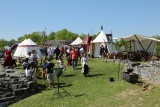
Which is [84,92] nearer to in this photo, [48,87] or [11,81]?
[48,87]

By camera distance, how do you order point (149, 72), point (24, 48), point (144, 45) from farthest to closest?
1. point (24, 48)
2. point (144, 45)
3. point (149, 72)

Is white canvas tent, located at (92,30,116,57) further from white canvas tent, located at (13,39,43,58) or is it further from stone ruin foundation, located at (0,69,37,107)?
stone ruin foundation, located at (0,69,37,107)

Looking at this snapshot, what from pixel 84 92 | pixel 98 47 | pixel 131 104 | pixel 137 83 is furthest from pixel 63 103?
pixel 98 47

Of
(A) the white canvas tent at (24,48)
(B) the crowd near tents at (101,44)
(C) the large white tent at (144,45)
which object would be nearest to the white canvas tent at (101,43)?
(B) the crowd near tents at (101,44)

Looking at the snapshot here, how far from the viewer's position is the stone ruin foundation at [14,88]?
16.9 metres

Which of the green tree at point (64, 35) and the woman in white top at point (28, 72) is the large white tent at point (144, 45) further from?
the green tree at point (64, 35)

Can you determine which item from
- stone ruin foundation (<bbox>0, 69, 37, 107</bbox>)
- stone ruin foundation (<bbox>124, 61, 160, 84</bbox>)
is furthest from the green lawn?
stone ruin foundation (<bbox>124, 61, 160, 84</bbox>)

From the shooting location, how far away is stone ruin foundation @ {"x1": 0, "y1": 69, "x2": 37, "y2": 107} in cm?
1691

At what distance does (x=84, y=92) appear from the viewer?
16859 mm

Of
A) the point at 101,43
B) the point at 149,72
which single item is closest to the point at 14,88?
the point at 149,72

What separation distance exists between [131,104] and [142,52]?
58.8 ft

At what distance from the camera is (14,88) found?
17984 mm

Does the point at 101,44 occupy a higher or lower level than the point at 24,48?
higher

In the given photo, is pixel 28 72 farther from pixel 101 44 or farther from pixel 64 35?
pixel 64 35
